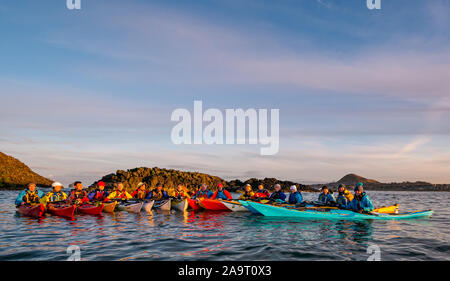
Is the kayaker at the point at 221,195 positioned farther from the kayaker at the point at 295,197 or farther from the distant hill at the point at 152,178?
the distant hill at the point at 152,178

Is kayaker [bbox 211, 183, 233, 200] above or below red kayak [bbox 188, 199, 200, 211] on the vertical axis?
above

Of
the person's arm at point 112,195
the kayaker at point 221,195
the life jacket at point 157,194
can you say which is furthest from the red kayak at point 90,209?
the kayaker at point 221,195

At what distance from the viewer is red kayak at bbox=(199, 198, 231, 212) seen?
2481cm

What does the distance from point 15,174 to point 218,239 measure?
352 ft

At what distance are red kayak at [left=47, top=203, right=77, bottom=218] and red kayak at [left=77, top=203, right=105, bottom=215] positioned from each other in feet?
6.06

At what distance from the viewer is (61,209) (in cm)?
2020

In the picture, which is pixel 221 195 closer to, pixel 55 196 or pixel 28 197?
pixel 55 196

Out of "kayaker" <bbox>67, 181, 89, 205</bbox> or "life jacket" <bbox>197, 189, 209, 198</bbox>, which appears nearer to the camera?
"kayaker" <bbox>67, 181, 89, 205</bbox>

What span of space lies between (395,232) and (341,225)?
2.91 metres

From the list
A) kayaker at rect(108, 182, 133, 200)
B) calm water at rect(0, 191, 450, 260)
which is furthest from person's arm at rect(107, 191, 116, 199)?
calm water at rect(0, 191, 450, 260)

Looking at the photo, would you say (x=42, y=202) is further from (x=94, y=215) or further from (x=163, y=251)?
(x=163, y=251)

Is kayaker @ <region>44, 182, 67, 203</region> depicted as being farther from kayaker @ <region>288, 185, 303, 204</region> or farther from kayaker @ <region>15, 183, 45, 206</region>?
kayaker @ <region>288, 185, 303, 204</region>

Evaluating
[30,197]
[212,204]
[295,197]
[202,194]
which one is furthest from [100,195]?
[295,197]
